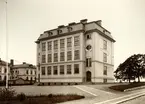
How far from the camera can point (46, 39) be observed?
30734 mm

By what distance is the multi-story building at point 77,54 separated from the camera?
1031 inches

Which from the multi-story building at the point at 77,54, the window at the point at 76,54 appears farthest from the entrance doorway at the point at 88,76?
the window at the point at 76,54

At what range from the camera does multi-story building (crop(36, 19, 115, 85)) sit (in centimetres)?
2619

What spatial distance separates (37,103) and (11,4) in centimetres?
658

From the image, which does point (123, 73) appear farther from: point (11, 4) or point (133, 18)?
point (11, 4)

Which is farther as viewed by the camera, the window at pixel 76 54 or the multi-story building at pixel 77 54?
the window at pixel 76 54

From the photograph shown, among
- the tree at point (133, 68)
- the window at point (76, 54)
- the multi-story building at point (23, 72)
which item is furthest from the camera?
the multi-story building at point (23, 72)

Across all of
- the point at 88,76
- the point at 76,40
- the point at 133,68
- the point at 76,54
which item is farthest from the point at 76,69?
the point at 133,68

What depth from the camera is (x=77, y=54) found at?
2681 cm

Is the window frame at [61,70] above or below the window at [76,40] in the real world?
below

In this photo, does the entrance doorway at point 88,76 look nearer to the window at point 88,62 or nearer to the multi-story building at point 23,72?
the window at point 88,62

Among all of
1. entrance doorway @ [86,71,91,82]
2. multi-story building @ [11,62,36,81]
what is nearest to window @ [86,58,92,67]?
entrance doorway @ [86,71,91,82]

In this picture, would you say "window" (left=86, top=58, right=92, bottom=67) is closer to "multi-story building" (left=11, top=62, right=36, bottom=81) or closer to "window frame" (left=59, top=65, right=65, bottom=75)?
"window frame" (left=59, top=65, right=65, bottom=75)

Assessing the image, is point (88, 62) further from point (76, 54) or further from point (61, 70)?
point (61, 70)
